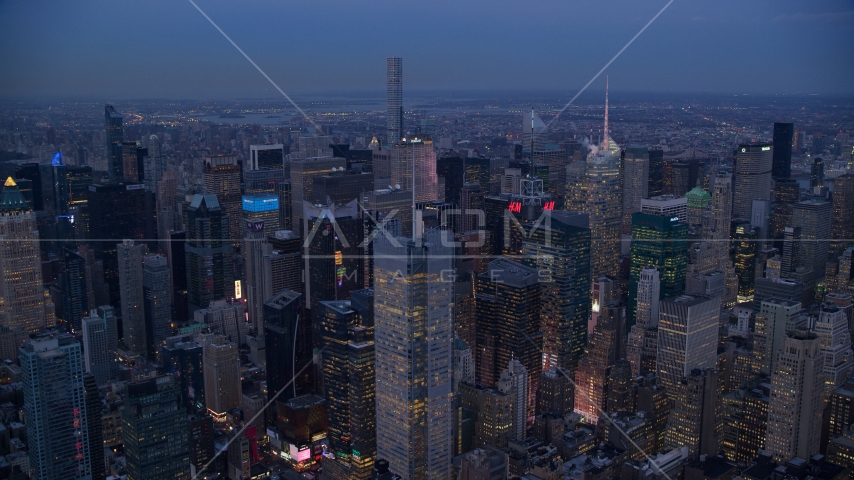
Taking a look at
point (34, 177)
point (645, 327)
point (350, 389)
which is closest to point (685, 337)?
point (645, 327)

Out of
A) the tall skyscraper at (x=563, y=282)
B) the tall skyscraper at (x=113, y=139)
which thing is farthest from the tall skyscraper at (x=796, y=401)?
the tall skyscraper at (x=113, y=139)

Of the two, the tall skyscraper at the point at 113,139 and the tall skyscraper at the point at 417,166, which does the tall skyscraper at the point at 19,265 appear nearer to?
the tall skyscraper at the point at 113,139

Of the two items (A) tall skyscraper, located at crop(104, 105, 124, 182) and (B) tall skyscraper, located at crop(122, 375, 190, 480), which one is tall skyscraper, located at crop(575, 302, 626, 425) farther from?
(A) tall skyscraper, located at crop(104, 105, 124, 182)

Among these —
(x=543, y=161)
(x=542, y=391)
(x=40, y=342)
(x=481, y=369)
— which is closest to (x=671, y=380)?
(x=542, y=391)

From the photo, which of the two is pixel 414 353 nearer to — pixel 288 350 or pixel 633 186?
pixel 288 350

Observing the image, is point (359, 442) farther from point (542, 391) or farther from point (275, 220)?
point (275, 220)

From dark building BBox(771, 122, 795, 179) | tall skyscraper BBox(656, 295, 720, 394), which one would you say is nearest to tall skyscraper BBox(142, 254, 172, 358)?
tall skyscraper BBox(656, 295, 720, 394)
